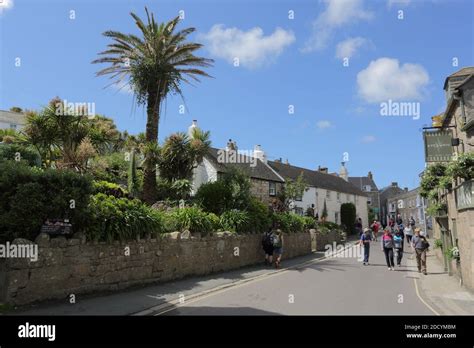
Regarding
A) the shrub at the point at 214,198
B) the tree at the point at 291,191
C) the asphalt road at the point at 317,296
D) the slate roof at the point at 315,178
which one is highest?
the slate roof at the point at 315,178

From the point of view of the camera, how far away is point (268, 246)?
18656 millimetres

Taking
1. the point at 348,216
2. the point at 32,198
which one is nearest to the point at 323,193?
the point at 348,216

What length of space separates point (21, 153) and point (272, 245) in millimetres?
11307

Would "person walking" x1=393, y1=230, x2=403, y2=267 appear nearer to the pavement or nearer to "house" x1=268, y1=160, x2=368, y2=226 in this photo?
the pavement

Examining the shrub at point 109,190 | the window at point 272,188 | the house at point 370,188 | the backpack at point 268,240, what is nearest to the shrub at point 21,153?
the shrub at point 109,190

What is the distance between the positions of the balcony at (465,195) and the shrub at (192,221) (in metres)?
8.83

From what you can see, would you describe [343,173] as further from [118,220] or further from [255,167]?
[118,220]

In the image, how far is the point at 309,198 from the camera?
4269 cm

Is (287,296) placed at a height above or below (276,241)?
below

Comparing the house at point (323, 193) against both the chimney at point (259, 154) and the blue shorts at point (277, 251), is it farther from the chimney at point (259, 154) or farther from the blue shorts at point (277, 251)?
the blue shorts at point (277, 251)

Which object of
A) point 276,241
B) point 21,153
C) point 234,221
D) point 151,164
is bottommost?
point 276,241

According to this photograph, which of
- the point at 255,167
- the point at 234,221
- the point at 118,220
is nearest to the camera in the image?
the point at 118,220

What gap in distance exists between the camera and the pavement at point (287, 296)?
934 cm
